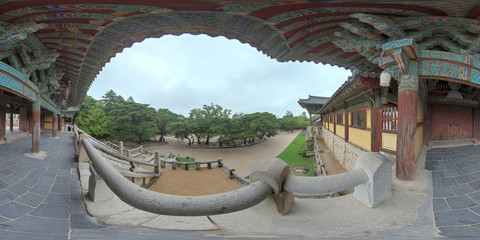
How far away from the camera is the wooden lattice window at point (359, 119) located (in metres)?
6.74

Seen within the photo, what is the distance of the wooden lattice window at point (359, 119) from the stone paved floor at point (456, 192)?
2.18 metres

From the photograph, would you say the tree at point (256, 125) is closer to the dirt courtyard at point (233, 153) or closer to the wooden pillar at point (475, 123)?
the dirt courtyard at point (233, 153)

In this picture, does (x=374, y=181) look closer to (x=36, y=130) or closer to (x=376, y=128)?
(x=376, y=128)

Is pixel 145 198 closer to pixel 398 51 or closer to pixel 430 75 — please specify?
pixel 398 51

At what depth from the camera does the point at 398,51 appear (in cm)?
328

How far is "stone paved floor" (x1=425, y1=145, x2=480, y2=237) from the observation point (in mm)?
2268

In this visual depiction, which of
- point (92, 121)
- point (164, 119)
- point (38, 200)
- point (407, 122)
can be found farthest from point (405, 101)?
point (92, 121)

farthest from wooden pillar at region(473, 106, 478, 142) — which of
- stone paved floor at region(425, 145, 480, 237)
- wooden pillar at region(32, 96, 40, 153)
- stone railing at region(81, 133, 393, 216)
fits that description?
wooden pillar at region(32, 96, 40, 153)

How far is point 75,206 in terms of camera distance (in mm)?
2449

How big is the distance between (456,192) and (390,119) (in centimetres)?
245

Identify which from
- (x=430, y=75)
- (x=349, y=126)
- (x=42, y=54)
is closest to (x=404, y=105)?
(x=430, y=75)

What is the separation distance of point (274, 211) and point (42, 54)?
22.2 ft

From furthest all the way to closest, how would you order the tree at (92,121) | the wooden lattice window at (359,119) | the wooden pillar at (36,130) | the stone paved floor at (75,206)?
1. the tree at (92,121)
2. the wooden lattice window at (359,119)
3. the wooden pillar at (36,130)
4. the stone paved floor at (75,206)

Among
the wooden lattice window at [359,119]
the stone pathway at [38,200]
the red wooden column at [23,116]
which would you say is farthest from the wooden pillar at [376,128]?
the red wooden column at [23,116]
